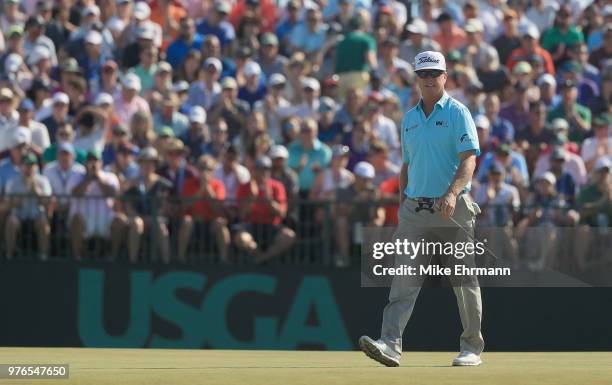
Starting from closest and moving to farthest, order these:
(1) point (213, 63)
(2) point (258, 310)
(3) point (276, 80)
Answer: (2) point (258, 310), (3) point (276, 80), (1) point (213, 63)

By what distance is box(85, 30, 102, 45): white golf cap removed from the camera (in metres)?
19.8

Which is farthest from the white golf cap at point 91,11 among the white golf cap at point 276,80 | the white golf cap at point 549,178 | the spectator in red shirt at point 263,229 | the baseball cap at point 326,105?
the white golf cap at point 549,178

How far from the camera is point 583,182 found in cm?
1661

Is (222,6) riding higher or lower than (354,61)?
higher

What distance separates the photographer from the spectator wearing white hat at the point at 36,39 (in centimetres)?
1994

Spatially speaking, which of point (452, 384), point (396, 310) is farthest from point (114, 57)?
point (452, 384)

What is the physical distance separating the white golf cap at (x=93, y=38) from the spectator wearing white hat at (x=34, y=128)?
2333mm

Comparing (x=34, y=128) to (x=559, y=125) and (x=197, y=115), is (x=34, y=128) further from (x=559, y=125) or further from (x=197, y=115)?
(x=559, y=125)

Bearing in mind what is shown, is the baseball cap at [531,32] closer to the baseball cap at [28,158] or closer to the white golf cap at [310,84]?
the white golf cap at [310,84]

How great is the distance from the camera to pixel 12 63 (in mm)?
19312

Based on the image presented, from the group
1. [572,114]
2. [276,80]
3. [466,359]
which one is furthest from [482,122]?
[466,359]

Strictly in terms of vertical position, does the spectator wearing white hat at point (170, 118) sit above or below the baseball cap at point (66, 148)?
above

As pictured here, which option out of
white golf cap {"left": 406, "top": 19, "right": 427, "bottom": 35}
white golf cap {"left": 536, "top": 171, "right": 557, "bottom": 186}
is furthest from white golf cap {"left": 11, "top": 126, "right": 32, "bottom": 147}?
white golf cap {"left": 406, "top": 19, "right": 427, "bottom": 35}

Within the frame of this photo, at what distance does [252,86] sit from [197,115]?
161cm
